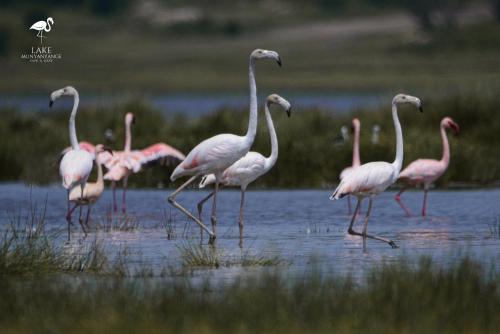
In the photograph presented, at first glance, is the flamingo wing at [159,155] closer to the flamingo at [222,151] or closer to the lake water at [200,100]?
the flamingo at [222,151]

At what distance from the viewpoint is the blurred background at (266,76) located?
20531mm

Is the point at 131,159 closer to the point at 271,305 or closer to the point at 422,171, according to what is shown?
the point at 422,171

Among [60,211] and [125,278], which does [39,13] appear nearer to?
[60,211]

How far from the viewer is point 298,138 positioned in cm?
2091

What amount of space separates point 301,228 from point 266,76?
149 ft

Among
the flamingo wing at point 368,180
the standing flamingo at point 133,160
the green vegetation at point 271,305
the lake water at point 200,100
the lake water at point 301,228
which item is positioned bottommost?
the green vegetation at point 271,305

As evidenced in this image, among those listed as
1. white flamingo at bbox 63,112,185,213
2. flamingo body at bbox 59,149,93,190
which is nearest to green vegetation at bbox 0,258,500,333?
flamingo body at bbox 59,149,93,190

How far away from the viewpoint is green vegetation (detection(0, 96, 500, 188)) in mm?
20016

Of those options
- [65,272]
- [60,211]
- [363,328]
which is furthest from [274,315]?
[60,211]

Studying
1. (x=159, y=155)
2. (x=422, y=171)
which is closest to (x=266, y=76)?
(x=159, y=155)

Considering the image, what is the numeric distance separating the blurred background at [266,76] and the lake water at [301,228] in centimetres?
84

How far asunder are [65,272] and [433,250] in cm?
381

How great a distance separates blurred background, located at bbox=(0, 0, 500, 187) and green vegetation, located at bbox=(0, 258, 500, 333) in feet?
35.0

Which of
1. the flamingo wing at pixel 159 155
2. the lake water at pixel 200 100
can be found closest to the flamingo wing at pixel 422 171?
the flamingo wing at pixel 159 155
